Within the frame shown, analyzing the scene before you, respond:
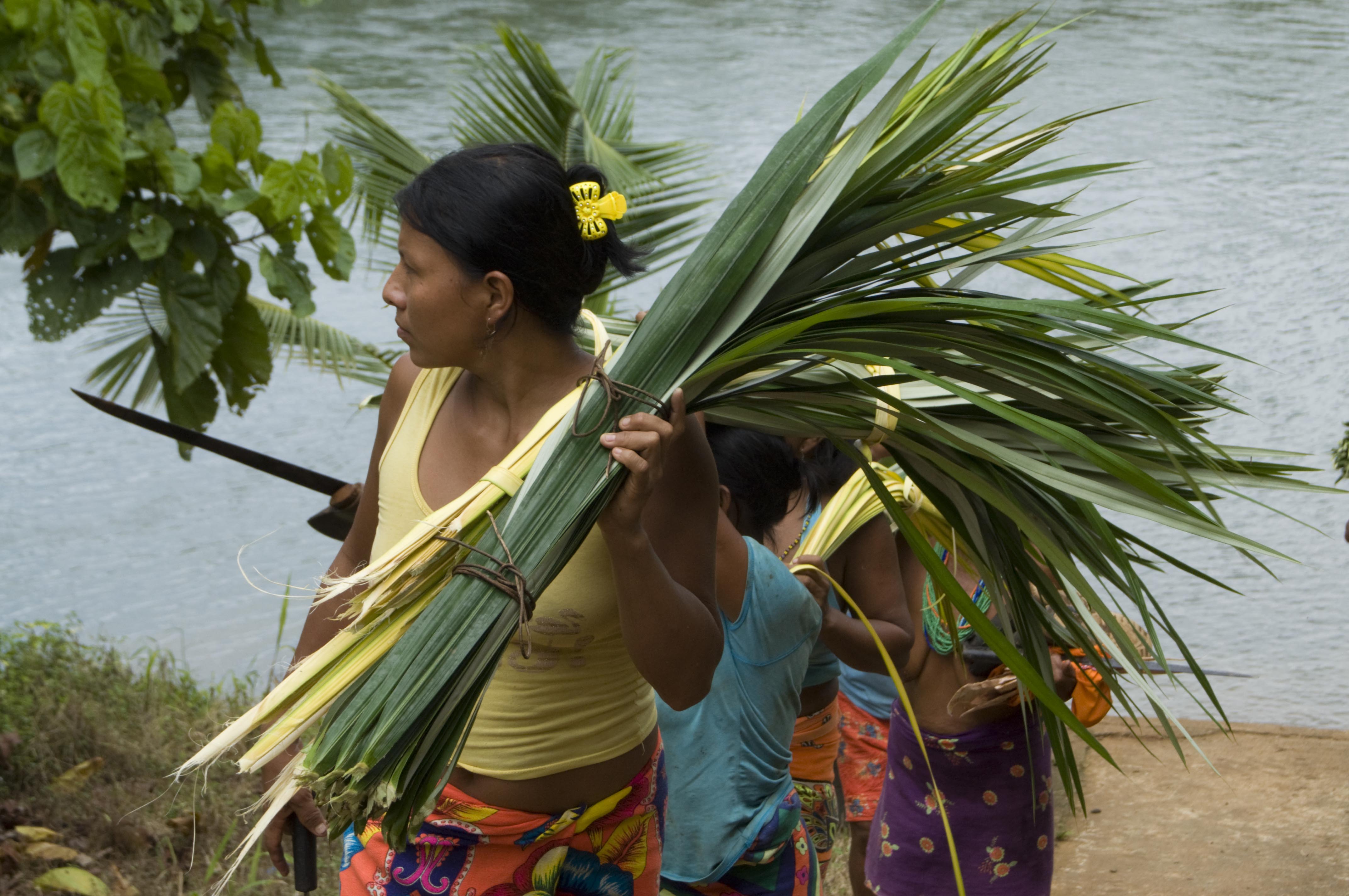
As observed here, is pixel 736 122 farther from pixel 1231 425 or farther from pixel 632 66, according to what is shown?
pixel 1231 425

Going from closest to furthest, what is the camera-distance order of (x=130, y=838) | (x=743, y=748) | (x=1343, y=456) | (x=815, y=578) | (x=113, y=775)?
1. (x=743, y=748)
2. (x=815, y=578)
3. (x=130, y=838)
4. (x=1343, y=456)
5. (x=113, y=775)

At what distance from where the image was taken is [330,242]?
120 inches

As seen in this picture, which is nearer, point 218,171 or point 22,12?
point 22,12

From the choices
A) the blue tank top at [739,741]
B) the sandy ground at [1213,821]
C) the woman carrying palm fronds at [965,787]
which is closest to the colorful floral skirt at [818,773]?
the woman carrying palm fronds at [965,787]

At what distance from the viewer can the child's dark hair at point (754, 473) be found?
2434mm

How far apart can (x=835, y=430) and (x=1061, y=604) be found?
0.36 m

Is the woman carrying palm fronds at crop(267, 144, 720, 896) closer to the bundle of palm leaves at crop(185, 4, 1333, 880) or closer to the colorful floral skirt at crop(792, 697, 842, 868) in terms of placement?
the bundle of palm leaves at crop(185, 4, 1333, 880)

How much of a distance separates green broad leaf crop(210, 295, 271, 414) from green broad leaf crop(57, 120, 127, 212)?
0.47 m

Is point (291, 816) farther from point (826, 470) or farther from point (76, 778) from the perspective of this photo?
point (76, 778)

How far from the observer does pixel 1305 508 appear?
5.70 metres

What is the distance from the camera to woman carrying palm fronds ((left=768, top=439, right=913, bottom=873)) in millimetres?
2504

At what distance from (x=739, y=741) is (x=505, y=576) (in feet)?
2.78

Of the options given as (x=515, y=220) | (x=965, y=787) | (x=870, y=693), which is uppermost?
(x=515, y=220)

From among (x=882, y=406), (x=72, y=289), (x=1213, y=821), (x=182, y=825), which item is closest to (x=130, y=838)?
(x=182, y=825)
